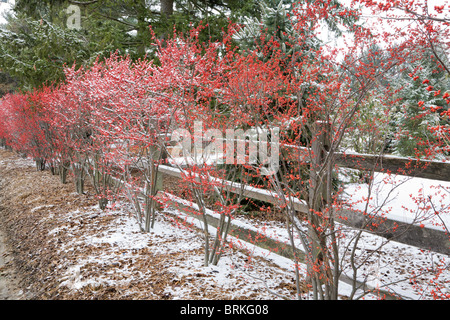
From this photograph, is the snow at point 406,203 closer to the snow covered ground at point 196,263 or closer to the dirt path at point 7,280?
the snow covered ground at point 196,263

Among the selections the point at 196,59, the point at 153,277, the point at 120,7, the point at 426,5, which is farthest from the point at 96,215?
the point at 120,7

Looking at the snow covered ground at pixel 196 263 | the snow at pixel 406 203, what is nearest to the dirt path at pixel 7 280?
the snow covered ground at pixel 196 263

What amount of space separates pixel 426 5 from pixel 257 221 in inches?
197

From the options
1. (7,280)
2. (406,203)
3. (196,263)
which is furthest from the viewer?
(406,203)

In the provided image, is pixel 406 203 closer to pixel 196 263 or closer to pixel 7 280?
pixel 196 263

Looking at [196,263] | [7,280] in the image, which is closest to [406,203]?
[196,263]

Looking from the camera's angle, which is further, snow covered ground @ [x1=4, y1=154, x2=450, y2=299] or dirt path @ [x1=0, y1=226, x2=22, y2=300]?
dirt path @ [x1=0, y1=226, x2=22, y2=300]

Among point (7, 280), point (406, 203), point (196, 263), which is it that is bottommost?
point (7, 280)

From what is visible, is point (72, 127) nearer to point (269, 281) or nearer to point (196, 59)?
point (196, 59)

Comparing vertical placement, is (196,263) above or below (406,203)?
above

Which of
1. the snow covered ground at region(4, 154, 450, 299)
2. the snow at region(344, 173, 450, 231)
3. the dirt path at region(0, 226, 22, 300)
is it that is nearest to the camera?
the snow at region(344, 173, 450, 231)

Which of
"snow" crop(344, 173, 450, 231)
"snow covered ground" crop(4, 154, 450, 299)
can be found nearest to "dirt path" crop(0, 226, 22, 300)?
"snow covered ground" crop(4, 154, 450, 299)

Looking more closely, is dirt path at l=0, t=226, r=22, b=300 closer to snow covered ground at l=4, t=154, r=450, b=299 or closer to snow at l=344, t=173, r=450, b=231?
snow covered ground at l=4, t=154, r=450, b=299

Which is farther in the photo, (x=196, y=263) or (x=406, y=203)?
(x=406, y=203)
